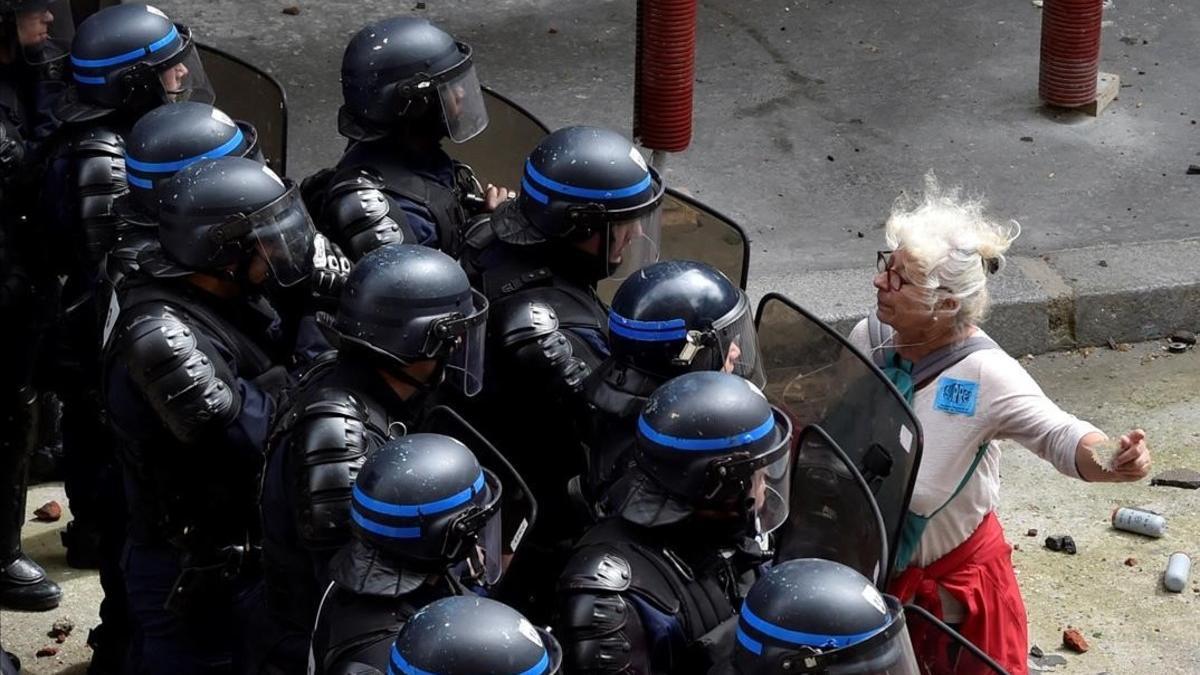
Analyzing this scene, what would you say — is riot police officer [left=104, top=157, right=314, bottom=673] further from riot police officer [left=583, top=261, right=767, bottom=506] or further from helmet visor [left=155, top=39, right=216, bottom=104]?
helmet visor [left=155, top=39, right=216, bottom=104]

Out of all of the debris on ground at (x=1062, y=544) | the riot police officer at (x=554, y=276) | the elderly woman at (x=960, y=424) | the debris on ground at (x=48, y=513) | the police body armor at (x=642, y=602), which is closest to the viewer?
the police body armor at (x=642, y=602)

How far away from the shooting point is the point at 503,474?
14.6ft

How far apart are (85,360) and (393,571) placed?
2.20 meters

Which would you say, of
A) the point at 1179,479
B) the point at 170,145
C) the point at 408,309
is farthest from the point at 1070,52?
the point at 408,309

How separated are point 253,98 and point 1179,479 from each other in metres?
3.32

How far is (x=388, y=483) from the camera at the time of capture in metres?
3.81

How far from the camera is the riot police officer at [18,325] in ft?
19.3

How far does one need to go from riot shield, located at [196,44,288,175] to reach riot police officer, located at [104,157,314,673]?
1.33 meters

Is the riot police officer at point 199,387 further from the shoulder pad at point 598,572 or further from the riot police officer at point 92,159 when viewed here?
the shoulder pad at point 598,572

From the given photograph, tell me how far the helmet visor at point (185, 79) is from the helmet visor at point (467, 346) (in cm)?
153

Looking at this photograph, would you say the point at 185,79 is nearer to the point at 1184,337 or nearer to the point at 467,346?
the point at 467,346

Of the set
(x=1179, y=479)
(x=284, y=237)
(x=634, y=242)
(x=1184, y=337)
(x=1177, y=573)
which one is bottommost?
(x=1184, y=337)

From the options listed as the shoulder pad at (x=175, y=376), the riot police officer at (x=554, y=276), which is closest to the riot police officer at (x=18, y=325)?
the shoulder pad at (x=175, y=376)

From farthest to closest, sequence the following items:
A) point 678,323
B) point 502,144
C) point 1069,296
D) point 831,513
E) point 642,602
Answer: point 1069,296 → point 502,144 → point 678,323 → point 831,513 → point 642,602
